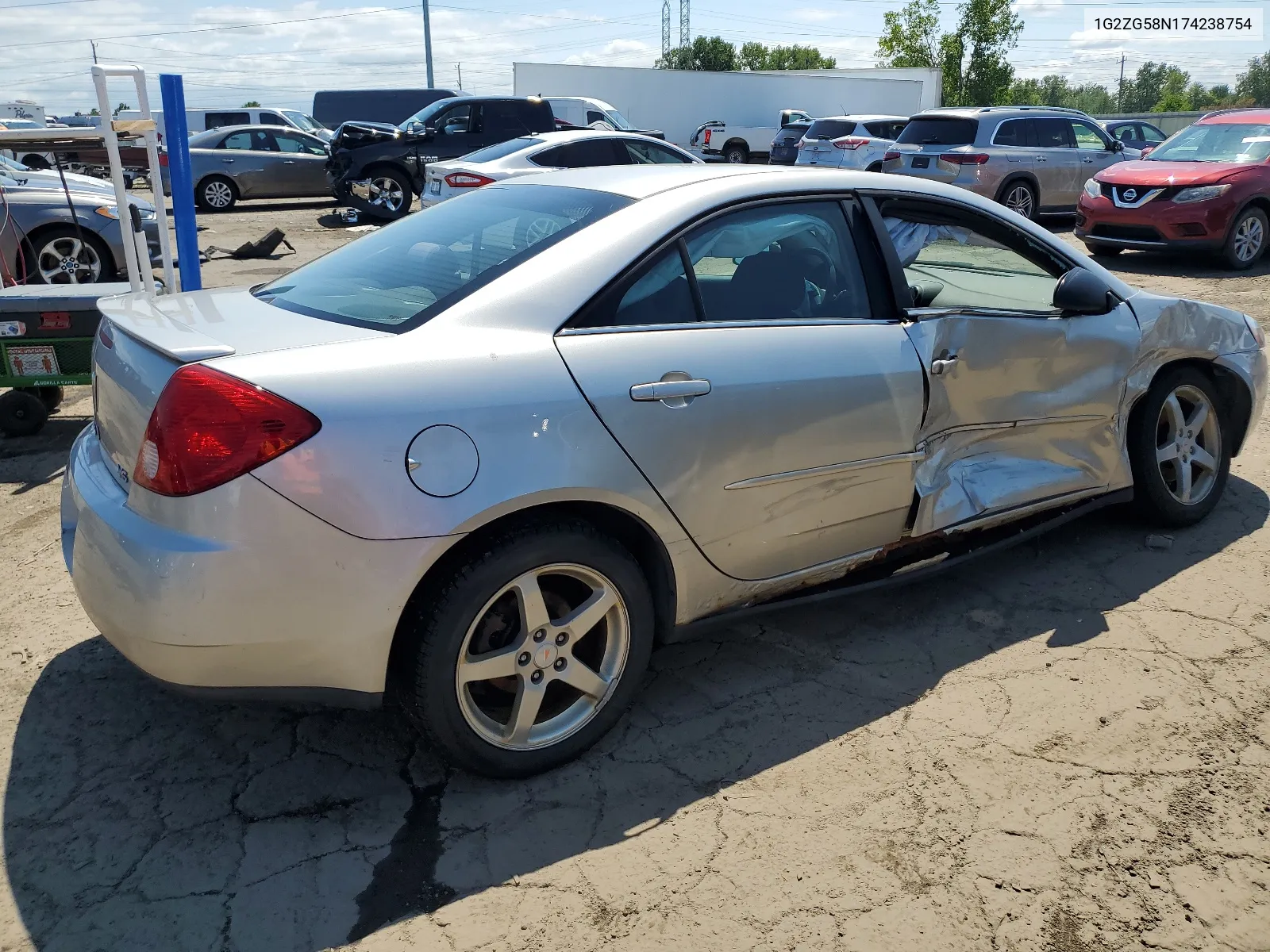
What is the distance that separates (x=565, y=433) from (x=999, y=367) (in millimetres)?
1766

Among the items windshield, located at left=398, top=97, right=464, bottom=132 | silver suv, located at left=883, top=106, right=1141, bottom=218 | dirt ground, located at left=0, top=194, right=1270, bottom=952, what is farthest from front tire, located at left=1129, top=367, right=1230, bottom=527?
windshield, located at left=398, top=97, right=464, bottom=132

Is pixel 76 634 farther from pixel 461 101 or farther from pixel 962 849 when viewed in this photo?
pixel 461 101

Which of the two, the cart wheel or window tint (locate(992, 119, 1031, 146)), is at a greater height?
window tint (locate(992, 119, 1031, 146))

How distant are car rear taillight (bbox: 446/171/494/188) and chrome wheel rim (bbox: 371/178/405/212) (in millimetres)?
4703

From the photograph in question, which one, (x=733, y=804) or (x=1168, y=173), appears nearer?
(x=733, y=804)

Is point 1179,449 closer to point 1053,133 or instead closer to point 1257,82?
point 1053,133

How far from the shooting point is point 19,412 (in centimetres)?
561

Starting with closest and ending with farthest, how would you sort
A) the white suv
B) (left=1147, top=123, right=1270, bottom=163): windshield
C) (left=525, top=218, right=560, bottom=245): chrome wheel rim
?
1. (left=525, top=218, right=560, bottom=245): chrome wheel rim
2. (left=1147, top=123, right=1270, bottom=163): windshield
3. the white suv

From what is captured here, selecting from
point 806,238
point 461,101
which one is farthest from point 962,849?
point 461,101

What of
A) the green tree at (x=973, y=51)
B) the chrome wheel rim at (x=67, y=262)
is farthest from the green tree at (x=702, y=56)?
the chrome wheel rim at (x=67, y=262)

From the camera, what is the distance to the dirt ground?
7.54ft

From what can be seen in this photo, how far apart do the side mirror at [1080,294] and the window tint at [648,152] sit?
950 centimetres

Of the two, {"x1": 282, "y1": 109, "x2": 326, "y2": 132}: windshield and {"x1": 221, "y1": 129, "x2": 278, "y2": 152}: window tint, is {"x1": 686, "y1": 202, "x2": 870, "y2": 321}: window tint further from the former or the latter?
{"x1": 282, "y1": 109, "x2": 326, "y2": 132}: windshield

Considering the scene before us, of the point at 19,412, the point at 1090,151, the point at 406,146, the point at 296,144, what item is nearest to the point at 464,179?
the point at 406,146
